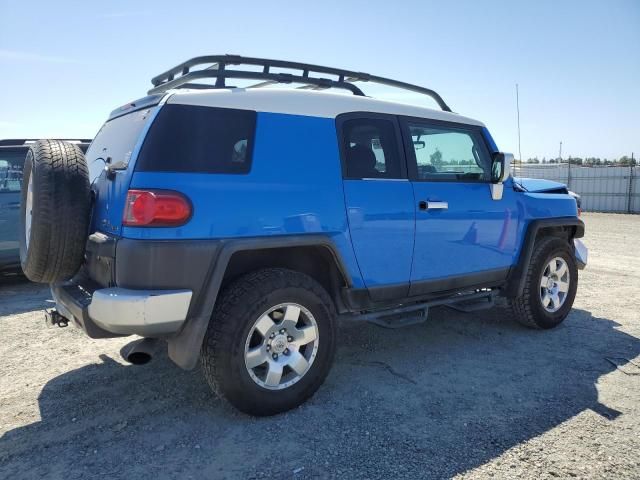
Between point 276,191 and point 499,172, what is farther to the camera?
point 499,172

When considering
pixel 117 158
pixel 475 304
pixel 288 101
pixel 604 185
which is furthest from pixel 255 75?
pixel 604 185

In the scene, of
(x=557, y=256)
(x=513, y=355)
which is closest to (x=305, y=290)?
(x=513, y=355)

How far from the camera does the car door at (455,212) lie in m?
3.76

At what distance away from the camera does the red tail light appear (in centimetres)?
262

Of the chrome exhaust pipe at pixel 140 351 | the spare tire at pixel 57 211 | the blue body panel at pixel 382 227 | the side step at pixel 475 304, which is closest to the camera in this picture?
the spare tire at pixel 57 211

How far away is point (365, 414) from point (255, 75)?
2.39 meters

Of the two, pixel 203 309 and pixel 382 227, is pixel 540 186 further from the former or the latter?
pixel 203 309

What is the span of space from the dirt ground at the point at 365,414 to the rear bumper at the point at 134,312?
2.19ft

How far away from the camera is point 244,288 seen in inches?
116

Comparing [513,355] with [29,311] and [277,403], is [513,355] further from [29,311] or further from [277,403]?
[29,311]

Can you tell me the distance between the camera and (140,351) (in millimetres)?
2918

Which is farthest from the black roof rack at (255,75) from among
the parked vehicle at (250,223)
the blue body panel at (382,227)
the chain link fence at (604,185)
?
the chain link fence at (604,185)

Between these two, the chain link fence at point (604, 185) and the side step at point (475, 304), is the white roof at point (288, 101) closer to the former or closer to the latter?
the side step at point (475, 304)

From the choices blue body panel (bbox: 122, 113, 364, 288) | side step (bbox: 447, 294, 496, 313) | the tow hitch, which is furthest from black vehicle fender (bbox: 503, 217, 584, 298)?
the tow hitch
